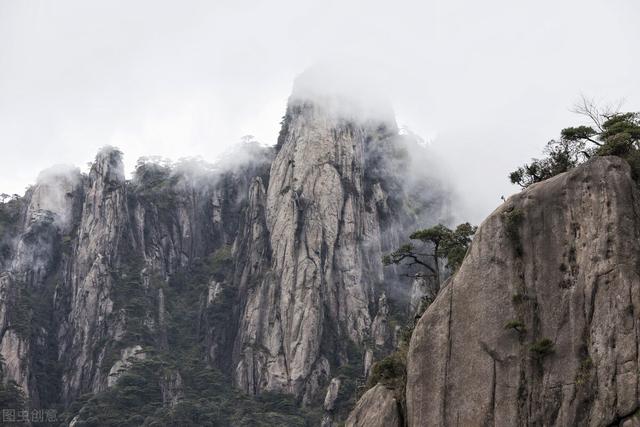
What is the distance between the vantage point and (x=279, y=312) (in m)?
124

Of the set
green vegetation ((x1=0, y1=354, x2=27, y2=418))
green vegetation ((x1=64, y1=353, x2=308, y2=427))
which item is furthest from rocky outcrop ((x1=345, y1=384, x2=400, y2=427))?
green vegetation ((x1=0, y1=354, x2=27, y2=418))

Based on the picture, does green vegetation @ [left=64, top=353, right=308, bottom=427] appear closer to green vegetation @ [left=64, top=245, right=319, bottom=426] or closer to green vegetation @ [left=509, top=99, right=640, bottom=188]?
green vegetation @ [left=64, top=245, right=319, bottom=426]

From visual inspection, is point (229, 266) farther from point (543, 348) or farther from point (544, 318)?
point (543, 348)

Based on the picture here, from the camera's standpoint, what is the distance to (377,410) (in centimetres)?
4366

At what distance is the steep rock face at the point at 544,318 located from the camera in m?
34.2

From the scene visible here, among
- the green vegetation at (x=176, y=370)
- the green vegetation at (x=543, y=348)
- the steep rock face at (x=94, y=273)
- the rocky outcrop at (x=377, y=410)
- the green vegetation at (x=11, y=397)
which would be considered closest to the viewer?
the green vegetation at (x=543, y=348)

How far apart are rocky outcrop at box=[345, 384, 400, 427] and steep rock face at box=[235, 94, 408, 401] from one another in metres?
71.3

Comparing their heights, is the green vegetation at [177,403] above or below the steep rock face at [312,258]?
below

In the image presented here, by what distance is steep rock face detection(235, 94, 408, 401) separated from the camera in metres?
119

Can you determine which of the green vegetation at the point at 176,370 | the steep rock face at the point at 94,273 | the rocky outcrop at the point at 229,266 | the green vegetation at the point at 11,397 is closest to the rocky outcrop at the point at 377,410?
Answer: the rocky outcrop at the point at 229,266

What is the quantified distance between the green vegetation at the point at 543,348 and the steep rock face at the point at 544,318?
0.05 meters

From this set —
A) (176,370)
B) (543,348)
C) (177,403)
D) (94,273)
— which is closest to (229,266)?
(94,273)

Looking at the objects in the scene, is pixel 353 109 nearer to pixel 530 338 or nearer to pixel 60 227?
pixel 60 227

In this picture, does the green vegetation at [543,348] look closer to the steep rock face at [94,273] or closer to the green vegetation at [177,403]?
the green vegetation at [177,403]
